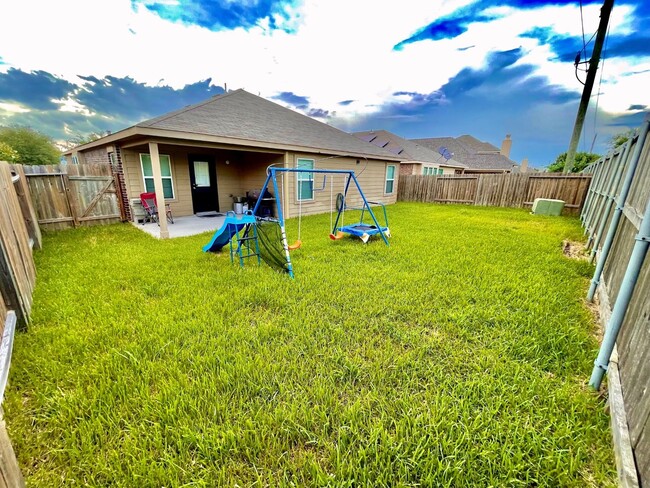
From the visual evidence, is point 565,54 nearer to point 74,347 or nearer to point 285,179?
point 285,179

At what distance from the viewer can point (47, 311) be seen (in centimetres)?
300

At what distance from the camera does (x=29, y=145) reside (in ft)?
82.0

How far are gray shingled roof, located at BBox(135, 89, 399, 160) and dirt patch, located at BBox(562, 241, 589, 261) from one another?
762 cm

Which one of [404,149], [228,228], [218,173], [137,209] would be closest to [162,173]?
[137,209]

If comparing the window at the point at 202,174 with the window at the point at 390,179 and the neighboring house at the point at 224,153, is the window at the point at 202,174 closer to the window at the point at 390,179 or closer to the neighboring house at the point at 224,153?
the neighboring house at the point at 224,153

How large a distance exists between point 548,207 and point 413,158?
12.1 metres

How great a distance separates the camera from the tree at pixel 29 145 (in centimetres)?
2408

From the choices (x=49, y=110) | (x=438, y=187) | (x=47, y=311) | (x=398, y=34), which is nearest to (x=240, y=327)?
(x=47, y=311)

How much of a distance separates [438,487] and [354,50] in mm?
13529

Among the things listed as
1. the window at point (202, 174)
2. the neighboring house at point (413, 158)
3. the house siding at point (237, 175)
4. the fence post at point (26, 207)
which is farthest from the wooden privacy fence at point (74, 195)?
the neighboring house at point (413, 158)

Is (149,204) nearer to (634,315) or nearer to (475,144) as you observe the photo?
(634,315)

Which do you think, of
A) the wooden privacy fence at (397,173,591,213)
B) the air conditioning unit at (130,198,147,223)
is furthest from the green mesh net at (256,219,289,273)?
the wooden privacy fence at (397,173,591,213)

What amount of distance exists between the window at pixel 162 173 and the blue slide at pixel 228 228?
Answer: 200 inches

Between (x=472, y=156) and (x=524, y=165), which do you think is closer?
(x=472, y=156)
